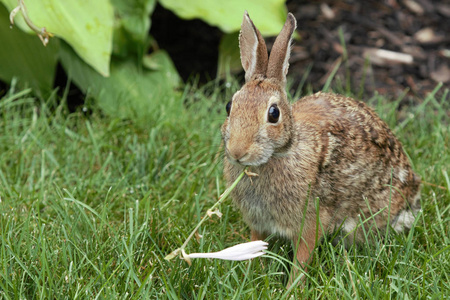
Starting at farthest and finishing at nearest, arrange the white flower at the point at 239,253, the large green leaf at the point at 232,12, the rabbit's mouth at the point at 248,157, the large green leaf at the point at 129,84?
the large green leaf at the point at 232,12
the large green leaf at the point at 129,84
the rabbit's mouth at the point at 248,157
the white flower at the point at 239,253

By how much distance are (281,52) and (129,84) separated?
2.25 metres

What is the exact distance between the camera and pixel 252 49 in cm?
286

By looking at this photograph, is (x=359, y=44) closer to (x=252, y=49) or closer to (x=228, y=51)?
(x=228, y=51)

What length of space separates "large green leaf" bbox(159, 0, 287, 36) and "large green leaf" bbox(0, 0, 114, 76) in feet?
2.23

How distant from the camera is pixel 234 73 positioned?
5.48 meters

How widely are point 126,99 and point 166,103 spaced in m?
0.37

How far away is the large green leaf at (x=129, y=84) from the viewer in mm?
4473

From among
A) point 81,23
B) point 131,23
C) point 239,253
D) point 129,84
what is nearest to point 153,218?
point 239,253

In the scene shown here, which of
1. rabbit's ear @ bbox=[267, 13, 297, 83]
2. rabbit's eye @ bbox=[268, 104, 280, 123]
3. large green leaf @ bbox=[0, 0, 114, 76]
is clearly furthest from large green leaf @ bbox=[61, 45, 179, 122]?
rabbit's eye @ bbox=[268, 104, 280, 123]

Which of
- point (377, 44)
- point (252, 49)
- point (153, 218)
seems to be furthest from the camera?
point (377, 44)

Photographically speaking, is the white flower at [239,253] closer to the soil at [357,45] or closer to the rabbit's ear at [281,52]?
the rabbit's ear at [281,52]

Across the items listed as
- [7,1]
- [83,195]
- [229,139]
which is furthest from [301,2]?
[229,139]

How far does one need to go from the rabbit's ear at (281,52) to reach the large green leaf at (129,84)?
1.67 m

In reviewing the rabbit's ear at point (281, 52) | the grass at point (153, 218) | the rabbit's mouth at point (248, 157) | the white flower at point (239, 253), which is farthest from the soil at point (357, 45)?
the white flower at point (239, 253)
